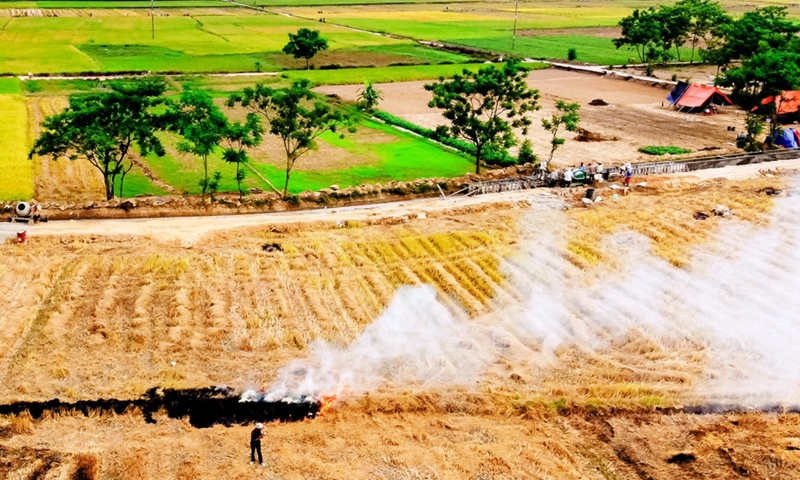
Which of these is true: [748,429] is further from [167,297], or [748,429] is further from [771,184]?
[771,184]

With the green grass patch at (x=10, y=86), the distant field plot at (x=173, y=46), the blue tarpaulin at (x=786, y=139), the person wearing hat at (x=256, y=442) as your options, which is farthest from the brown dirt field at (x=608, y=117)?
the person wearing hat at (x=256, y=442)

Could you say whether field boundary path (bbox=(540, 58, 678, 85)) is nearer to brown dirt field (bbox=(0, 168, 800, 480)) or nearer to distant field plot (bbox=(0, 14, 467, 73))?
distant field plot (bbox=(0, 14, 467, 73))

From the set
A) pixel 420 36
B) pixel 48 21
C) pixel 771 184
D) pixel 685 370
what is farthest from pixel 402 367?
pixel 48 21

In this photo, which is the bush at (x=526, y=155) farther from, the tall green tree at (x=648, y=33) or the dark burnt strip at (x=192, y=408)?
the tall green tree at (x=648, y=33)

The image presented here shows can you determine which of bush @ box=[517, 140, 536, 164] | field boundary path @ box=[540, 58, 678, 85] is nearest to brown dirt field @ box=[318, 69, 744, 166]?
field boundary path @ box=[540, 58, 678, 85]

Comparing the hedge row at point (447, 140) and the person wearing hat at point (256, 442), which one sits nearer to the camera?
the person wearing hat at point (256, 442)

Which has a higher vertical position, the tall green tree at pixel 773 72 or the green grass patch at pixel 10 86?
the tall green tree at pixel 773 72
